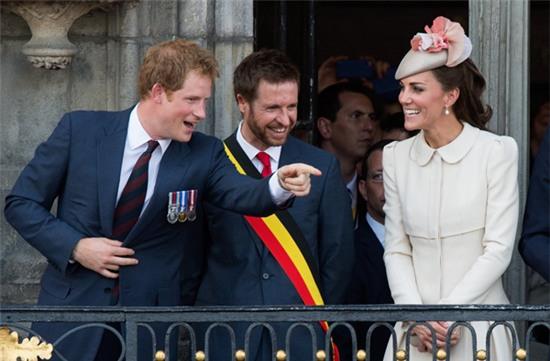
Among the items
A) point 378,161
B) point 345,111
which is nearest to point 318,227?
point 378,161

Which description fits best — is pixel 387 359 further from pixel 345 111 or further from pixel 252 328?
pixel 345 111

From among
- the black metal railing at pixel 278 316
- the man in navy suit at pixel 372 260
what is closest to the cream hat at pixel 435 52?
the man in navy suit at pixel 372 260

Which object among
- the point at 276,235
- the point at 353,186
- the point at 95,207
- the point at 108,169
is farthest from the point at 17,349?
the point at 353,186

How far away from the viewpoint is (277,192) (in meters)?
7.59

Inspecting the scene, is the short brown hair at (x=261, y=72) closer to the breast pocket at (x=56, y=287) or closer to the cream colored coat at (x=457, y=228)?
the cream colored coat at (x=457, y=228)

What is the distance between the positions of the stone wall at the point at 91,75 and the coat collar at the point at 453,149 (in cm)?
112

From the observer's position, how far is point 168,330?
24.0ft

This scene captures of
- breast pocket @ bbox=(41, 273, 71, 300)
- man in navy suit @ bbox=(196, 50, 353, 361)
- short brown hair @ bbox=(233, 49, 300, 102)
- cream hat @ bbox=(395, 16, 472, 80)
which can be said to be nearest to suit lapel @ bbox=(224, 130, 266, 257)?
man in navy suit @ bbox=(196, 50, 353, 361)

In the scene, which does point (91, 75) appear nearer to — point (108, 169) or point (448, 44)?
point (108, 169)

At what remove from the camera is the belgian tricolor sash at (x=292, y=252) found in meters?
8.03

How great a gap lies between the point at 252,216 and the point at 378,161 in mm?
1128

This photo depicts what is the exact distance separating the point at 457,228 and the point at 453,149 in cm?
32

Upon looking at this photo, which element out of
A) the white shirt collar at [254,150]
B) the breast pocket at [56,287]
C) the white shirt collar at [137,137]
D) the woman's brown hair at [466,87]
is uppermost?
the woman's brown hair at [466,87]

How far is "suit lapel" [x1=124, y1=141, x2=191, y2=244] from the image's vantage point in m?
7.73
